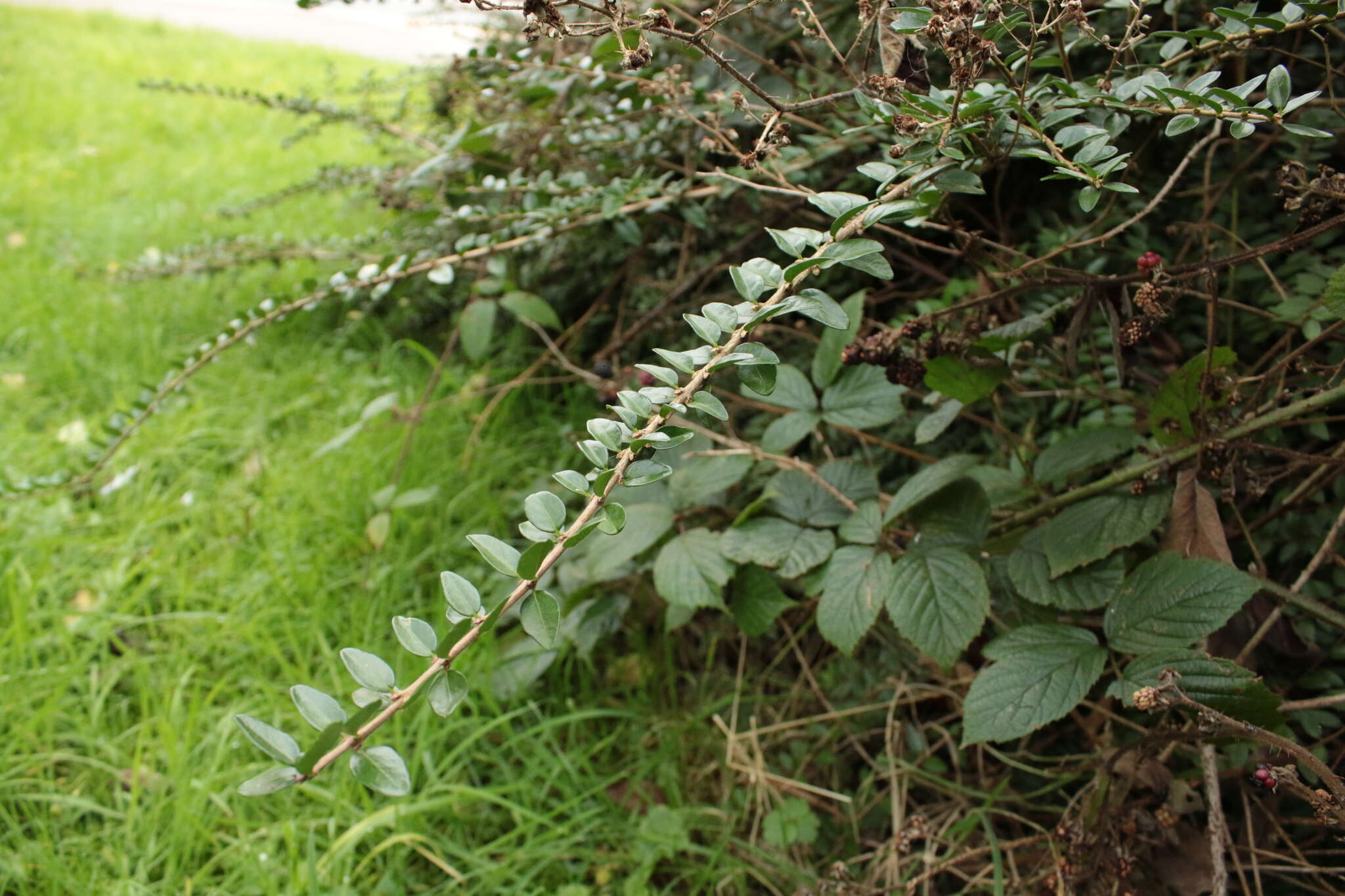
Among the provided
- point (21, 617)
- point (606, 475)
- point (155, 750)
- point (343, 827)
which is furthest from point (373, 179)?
point (606, 475)

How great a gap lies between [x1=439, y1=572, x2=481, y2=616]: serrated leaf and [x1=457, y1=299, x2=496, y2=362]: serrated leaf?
1.04 metres

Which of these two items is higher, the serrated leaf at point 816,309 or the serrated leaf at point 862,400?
the serrated leaf at point 816,309

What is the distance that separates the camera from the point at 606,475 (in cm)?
71

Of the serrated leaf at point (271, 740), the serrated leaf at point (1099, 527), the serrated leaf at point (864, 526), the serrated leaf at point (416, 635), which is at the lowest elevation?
the serrated leaf at point (864, 526)

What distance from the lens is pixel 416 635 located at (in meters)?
0.69

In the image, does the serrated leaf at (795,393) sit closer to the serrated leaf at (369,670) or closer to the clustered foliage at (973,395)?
the clustered foliage at (973,395)

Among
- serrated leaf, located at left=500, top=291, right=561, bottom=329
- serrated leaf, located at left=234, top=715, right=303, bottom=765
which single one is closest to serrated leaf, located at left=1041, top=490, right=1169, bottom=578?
serrated leaf, located at left=234, top=715, right=303, bottom=765

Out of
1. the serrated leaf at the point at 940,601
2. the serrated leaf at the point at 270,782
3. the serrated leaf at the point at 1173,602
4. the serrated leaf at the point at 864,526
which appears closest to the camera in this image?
the serrated leaf at the point at 270,782

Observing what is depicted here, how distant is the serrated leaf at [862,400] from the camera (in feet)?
3.99

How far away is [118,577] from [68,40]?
539 centimetres

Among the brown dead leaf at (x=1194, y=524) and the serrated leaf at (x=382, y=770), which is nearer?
the serrated leaf at (x=382, y=770)

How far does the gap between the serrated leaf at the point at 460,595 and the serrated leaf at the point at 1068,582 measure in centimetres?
66

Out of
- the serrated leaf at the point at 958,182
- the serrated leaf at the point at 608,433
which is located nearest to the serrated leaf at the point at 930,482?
the serrated leaf at the point at 958,182

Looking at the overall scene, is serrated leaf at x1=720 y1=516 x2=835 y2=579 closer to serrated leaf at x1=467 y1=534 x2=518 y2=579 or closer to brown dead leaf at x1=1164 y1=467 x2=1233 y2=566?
brown dead leaf at x1=1164 y1=467 x2=1233 y2=566
